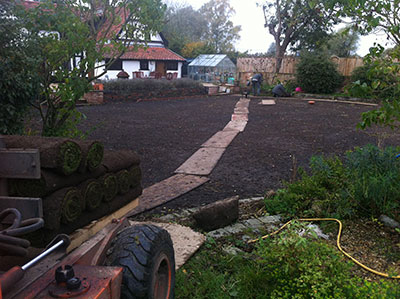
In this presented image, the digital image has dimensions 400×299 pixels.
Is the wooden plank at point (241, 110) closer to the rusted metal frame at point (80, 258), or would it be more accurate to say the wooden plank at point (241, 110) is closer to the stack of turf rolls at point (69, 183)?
the stack of turf rolls at point (69, 183)

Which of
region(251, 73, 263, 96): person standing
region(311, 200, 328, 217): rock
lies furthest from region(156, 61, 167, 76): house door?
region(311, 200, 328, 217): rock

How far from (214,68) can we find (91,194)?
94.8 ft

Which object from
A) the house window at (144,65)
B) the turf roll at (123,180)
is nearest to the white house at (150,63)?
the house window at (144,65)

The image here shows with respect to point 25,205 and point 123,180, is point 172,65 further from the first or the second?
point 25,205

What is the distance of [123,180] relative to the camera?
2.90 m

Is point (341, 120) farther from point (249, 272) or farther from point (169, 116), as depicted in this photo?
point (249, 272)

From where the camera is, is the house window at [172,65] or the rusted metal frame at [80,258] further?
the house window at [172,65]

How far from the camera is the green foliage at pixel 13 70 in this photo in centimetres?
499

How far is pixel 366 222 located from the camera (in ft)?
12.9

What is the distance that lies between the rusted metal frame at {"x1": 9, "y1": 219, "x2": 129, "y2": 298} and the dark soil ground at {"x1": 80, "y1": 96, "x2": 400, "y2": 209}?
2397 mm

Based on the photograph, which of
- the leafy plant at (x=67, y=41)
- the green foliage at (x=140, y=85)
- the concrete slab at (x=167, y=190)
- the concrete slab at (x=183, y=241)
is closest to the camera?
the concrete slab at (x=183, y=241)

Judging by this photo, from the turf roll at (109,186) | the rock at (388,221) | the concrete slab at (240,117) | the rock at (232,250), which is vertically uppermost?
the turf roll at (109,186)

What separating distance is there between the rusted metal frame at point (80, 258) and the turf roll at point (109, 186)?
0.23 m

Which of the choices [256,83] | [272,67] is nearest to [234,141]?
[256,83]
